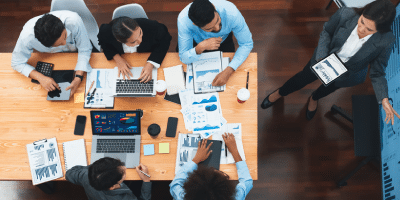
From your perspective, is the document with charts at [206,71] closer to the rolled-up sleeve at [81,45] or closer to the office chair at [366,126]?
the rolled-up sleeve at [81,45]

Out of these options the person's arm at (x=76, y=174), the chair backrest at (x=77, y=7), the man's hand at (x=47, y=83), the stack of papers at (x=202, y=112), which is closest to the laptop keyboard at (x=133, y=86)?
the stack of papers at (x=202, y=112)

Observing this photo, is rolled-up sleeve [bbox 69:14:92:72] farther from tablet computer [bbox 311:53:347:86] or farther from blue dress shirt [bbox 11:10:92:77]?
tablet computer [bbox 311:53:347:86]

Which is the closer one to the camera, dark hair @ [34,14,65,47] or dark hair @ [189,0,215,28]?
dark hair @ [189,0,215,28]

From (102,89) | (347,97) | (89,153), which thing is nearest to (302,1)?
(347,97)

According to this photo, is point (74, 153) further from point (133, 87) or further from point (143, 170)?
point (133, 87)

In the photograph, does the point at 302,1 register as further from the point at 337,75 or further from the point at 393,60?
the point at 337,75

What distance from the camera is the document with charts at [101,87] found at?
1.86m

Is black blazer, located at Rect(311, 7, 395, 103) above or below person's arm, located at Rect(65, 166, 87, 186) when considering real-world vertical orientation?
above

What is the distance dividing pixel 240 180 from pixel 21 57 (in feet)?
5.89

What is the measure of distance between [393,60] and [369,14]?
2.64 ft

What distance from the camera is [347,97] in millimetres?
2732

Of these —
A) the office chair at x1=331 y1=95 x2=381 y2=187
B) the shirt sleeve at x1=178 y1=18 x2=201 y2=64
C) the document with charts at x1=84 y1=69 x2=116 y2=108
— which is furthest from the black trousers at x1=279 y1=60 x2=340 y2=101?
the document with charts at x1=84 y1=69 x2=116 y2=108

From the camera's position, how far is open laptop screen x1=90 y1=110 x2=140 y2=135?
1731mm

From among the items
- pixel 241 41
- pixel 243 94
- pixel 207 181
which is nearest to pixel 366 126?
pixel 243 94
